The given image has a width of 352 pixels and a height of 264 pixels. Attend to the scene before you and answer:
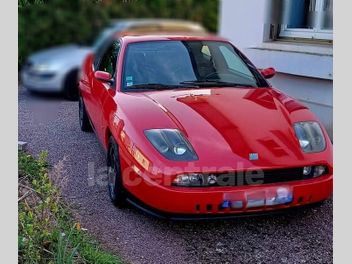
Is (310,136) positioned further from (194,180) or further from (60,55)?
(60,55)

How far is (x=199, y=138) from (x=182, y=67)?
106 centimetres

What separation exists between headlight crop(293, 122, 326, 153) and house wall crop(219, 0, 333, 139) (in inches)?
70.1

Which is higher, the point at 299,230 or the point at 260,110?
the point at 260,110

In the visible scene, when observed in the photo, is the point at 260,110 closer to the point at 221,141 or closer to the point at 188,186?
the point at 221,141

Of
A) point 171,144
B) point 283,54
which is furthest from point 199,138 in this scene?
point 283,54

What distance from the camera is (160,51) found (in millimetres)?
4000

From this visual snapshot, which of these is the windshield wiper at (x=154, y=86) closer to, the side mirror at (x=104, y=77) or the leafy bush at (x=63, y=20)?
the side mirror at (x=104, y=77)

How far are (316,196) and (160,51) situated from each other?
1815 mm

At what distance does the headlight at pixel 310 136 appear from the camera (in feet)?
10.4

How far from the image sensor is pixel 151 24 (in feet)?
6.31

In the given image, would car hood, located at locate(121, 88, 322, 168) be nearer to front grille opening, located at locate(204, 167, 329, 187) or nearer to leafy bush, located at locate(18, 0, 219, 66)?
front grille opening, located at locate(204, 167, 329, 187)

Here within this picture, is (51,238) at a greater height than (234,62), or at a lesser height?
lesser

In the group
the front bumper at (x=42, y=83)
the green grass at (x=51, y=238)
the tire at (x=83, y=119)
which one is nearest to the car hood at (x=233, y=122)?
the green grass at (x=51, y=238)

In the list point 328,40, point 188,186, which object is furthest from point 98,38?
point 328,40
